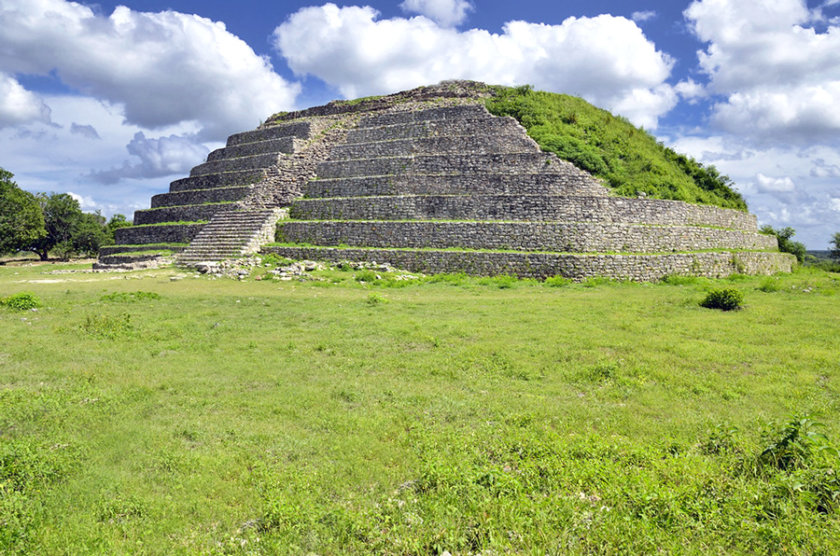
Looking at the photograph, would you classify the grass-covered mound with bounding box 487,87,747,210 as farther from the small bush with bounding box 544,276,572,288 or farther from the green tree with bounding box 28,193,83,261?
the green tree with bounding box 28,193,83,261

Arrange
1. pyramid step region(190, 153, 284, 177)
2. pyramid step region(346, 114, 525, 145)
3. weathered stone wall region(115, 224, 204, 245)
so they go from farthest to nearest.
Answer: pyramid step region(190, 153, 284, 177), weathered stone wall region(115, 224, 204, 245), pyramid step region(346, 114, 525, 145)

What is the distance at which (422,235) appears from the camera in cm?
2450

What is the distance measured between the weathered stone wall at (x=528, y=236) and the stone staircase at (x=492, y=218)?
6cm

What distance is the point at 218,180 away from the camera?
3547 centimetres

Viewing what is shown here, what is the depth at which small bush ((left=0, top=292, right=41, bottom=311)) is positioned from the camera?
13.4 meters

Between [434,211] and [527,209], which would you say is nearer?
[527,209]

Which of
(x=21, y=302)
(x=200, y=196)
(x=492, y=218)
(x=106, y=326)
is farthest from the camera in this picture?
(x=200, y=196)

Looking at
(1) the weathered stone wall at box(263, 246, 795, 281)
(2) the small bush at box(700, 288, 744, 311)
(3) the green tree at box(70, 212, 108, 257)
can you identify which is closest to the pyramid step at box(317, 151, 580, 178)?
(1) the weathered stone wall at box(263, 246, 795, 281)

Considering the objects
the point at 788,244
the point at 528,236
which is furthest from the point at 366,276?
the point at 788,244

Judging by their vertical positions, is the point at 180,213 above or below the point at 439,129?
below

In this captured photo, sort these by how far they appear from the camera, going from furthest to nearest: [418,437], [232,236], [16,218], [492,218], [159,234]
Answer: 1. [16,218]
2. [159,234]
3. [232,236]
4. [492,218]
5. [418,437]

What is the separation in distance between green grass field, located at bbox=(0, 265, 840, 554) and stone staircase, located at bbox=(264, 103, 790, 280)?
1084cm

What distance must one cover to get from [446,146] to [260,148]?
16822 mm

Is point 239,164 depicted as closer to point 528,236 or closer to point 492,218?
point 492,218
